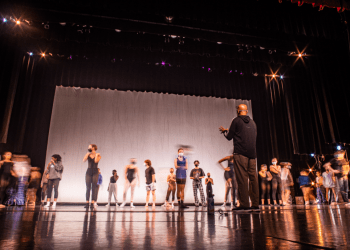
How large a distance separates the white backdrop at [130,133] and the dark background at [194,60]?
19.4 inches

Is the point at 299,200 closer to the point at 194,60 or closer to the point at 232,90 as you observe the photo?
the point at 232,90

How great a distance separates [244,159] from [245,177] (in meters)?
0.20

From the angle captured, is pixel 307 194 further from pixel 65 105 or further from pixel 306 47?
pixel 65 105

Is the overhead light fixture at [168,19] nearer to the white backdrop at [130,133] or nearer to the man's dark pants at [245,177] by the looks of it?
the white backdrop at [130,133]

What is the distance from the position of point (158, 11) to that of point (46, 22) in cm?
300

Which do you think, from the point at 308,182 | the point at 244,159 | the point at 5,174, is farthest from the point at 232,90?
the point at 5,174

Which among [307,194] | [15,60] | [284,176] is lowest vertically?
A: [307,194]

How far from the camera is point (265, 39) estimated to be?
22.4 feet

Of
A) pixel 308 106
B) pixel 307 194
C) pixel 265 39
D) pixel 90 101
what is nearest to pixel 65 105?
pixel 90 101

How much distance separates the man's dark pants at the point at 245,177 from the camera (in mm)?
2721

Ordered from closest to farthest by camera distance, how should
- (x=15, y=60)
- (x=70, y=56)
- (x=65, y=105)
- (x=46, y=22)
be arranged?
1. (x=46, y=22)
2. (x=15, y=60)
3. (x=70, y=56)
4. (x=65, y=105)

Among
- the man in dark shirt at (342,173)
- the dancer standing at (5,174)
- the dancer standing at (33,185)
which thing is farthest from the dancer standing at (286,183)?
the dancer standing at (33,185)

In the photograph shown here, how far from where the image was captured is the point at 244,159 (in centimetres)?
276

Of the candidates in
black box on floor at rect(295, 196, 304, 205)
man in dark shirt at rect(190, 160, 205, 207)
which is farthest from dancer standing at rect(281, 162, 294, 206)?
man in dark shirt at rect(190, 160, 205, 207)
